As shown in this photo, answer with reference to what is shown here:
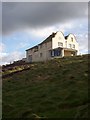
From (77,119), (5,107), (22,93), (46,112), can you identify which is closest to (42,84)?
(22,93)

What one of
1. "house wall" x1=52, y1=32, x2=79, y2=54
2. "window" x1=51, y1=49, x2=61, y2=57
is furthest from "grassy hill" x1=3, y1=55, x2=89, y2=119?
"house wall" x1=52, y1=32, x2=79, y2=54

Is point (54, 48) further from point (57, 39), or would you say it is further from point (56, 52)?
point (57, 39)

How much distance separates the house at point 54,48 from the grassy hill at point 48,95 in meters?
40.0

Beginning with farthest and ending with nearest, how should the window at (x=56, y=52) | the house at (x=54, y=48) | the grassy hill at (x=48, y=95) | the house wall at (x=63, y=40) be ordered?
the house wall at (x=63, y=40)
the house at (x=54, y=48)
the window at (x=56, y=52)
the grassy hill at (x=48, y=95)

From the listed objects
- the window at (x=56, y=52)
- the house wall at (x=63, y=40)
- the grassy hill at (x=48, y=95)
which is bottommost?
the grassy hill at (x=48, y=95)

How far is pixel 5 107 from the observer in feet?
113

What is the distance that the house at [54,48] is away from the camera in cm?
9406

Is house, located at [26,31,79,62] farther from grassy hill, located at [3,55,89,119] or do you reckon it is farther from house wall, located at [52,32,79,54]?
grassy hill, located at [3,55,89,119]

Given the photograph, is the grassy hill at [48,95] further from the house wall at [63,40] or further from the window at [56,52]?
the house wall at [63,40]

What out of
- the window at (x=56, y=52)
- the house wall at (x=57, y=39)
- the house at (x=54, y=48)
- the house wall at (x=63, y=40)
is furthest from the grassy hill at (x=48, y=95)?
the house wall at (x=63, y=40)

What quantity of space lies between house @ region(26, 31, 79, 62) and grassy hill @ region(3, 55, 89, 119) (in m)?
40.0

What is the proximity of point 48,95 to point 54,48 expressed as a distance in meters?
57.9

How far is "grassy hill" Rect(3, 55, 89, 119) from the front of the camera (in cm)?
3012

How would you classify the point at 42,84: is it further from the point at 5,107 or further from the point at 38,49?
the point at 38,49
